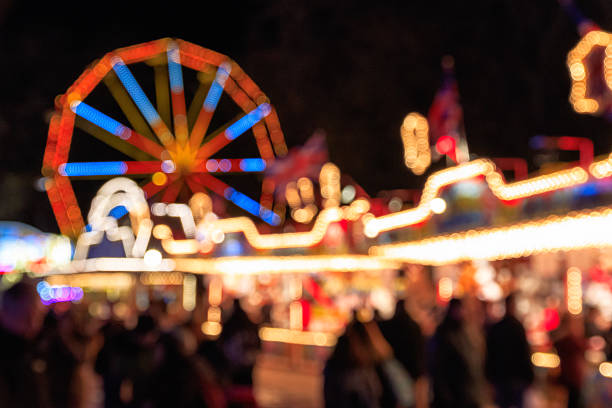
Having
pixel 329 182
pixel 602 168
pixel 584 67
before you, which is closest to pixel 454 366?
pixel 602 168

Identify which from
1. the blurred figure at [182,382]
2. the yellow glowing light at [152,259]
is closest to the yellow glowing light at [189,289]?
the yellow glowing light at [152,259]

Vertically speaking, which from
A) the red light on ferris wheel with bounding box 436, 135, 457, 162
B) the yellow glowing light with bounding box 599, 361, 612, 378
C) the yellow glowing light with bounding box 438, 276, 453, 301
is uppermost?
the red light on ferris wheel with bounding box 436, 135, 457, 162

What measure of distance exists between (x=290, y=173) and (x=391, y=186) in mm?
8787

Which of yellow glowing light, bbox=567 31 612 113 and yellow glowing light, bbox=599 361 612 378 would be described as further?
yellow glowing light, bbox=567 31 612 113

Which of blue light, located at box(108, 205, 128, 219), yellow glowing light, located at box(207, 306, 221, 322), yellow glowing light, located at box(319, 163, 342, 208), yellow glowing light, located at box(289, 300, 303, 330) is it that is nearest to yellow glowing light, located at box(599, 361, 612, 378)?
yellow glowing light, located at box(289, 300, 303, 330)

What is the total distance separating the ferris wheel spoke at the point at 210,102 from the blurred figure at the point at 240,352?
14.5m

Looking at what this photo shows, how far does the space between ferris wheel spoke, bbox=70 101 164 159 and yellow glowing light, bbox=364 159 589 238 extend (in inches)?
322

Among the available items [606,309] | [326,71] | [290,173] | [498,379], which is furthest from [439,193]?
[326,71]

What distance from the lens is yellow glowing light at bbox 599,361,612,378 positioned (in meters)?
8.31

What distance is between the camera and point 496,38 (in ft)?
87.5

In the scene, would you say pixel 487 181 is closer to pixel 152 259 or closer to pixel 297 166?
pixel 152 259

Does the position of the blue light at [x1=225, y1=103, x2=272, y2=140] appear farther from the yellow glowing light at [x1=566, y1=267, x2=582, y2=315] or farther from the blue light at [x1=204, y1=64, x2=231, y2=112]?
the yellow glowing light at [x1=566, y1=267, x2=582, y2=315]

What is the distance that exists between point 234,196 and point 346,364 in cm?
3014

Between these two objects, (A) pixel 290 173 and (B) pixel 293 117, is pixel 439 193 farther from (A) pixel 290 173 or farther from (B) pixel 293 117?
(B) pixel 293 117
